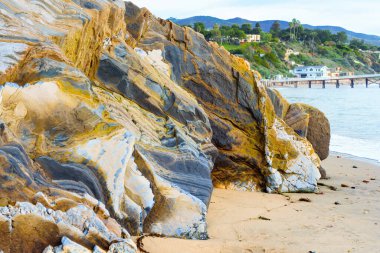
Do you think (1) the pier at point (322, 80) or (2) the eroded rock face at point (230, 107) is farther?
(1) the pier at point (322, 80)

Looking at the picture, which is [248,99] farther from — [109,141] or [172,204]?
[109,141]

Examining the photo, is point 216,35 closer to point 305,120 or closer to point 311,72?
point 311,72

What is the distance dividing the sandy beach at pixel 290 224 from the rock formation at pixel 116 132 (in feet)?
1.20

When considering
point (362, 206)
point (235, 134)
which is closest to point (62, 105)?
point (235, 134)

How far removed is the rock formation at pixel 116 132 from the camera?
4.42m

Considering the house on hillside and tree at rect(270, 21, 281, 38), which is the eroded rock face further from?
tree at rect(270, 21, 281, 38)

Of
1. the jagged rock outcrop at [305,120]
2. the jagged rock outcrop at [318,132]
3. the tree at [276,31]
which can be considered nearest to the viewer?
the jagged rock outcrop at [305,120]

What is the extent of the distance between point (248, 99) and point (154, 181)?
3.99m

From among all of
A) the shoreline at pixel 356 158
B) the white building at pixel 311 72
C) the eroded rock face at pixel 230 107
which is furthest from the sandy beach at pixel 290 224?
the white building at pixel 311 72

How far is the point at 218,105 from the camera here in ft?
30.6

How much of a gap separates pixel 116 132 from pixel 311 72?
109m

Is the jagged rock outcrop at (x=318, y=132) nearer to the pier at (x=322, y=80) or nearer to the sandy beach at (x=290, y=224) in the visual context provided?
the sandy beach at (x=290, y=224)

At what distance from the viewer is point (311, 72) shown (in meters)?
111

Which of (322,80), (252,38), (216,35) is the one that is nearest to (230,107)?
(322,80)
